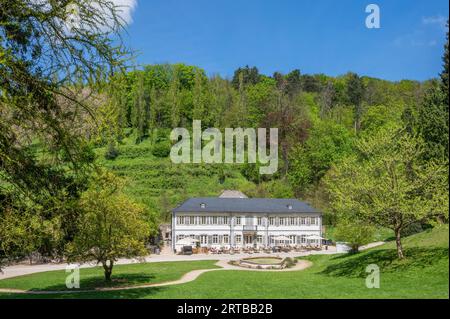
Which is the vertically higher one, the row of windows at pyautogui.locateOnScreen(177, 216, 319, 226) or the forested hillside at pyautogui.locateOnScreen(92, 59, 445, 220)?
the forested hillside at pyautogui.locateOnScreen(92, 59, 445, 220)

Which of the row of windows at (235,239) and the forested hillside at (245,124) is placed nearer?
the row of windows at (235,239)

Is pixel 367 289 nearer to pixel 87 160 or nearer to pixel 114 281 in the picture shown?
pixel 87 160

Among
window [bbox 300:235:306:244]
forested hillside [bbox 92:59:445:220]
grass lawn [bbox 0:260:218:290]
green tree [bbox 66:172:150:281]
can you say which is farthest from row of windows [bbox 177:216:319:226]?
green tree [bbox 66:172:150:281]

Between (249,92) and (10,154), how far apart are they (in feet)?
315

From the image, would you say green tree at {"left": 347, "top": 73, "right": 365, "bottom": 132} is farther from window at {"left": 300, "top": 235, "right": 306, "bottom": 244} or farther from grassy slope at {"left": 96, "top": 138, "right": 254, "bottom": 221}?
window at {"left": 300, "top": 235, "right": 306, "bottom": 244}

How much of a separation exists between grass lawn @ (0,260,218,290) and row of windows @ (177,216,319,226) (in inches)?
624

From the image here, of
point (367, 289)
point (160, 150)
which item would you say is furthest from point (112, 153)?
point (367, 289)

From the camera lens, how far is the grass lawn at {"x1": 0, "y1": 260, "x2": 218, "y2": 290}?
94.2 feet

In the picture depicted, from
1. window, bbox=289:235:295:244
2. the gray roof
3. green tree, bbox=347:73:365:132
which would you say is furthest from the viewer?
green tree, bbox=347:73:365:132

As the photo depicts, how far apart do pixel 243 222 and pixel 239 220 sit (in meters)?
0.57

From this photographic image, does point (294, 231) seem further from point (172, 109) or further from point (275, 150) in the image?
point (172, 109)

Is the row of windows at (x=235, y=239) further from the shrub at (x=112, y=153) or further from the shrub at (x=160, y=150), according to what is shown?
the shrub at (x=112, y=153)

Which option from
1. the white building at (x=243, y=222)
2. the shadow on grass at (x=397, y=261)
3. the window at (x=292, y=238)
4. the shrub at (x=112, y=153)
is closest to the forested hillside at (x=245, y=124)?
the shrub at (x=112, y=153)

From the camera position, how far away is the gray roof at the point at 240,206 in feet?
192
